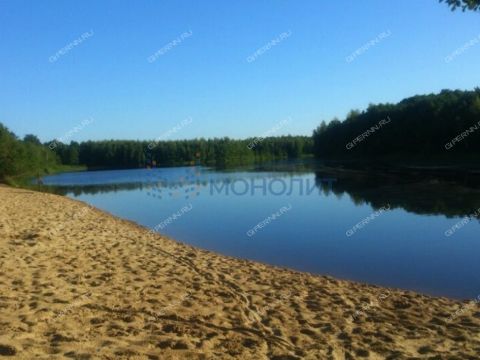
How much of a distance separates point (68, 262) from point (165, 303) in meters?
3.78

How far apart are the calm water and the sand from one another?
281 centimetres

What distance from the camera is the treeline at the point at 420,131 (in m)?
72.1

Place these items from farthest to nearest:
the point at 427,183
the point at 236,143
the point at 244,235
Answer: the point at 236,143 → the point at 427,183 → the point at 244,235

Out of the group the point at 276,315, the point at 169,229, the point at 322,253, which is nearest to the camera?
the point at 276,315

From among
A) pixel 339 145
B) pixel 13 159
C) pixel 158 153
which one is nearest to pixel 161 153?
pixel 158 153

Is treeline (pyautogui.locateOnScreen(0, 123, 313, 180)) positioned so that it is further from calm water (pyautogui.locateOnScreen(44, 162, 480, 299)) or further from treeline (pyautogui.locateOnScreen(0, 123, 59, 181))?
calm water (pyautogui.locateOnScreen(44, 162, 480, 299))

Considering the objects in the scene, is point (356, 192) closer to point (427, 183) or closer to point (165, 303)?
point (427, 183)

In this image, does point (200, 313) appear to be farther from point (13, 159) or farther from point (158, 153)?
point (158, 153)

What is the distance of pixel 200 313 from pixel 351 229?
14220 mm

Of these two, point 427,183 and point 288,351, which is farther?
point 427,183

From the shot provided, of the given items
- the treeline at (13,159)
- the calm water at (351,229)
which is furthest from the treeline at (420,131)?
the treeline at (13,159)

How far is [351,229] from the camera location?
20.6 m

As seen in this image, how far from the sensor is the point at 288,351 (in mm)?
6129

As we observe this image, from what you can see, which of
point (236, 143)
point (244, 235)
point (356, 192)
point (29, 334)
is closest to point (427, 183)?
point (356, 192)
